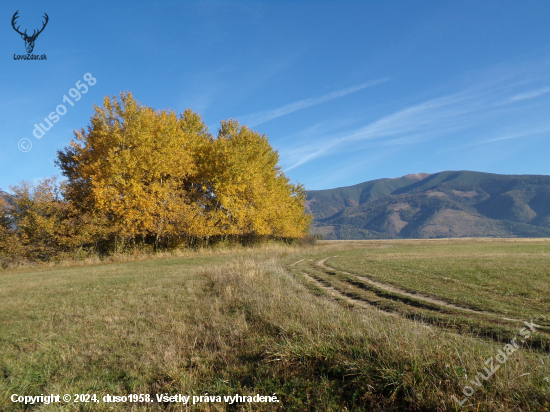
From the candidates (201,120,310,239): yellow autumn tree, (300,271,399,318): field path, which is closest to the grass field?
(300,271,399,318): field path

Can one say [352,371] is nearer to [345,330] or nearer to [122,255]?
[345,330]

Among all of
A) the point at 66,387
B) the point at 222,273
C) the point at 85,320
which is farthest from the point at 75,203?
the point at 66,387

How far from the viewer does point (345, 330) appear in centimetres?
542

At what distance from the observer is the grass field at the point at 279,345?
145 inches

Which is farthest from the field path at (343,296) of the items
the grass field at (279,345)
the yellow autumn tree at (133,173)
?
the yellow autumn tree at (133,173)

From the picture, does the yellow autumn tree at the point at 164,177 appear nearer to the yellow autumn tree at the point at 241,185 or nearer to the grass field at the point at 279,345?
the yellow autumn tree at the point at 241,185

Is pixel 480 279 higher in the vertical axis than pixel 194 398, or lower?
lower

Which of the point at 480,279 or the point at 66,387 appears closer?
the point at 66,387

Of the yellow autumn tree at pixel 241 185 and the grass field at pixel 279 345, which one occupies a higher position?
the yellow autumn tree at pixel 241 185

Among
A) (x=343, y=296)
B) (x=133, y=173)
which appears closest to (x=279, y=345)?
(x=343, y=296)

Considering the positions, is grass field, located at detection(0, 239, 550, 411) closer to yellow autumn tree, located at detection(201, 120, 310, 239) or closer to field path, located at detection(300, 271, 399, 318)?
field path, located at detection(300, 271, 399, 318)

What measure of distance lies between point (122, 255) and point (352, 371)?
82.6ft

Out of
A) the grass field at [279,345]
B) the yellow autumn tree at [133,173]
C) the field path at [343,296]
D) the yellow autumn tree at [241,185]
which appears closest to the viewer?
the grass field at [279,345]

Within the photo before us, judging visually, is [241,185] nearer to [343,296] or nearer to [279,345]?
[343,296]
